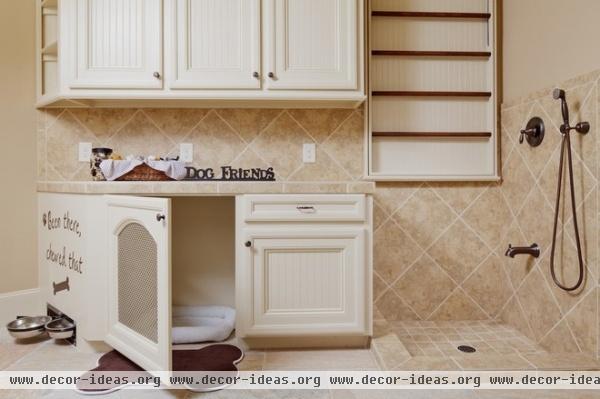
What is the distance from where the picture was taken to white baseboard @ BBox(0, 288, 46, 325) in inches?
88.2

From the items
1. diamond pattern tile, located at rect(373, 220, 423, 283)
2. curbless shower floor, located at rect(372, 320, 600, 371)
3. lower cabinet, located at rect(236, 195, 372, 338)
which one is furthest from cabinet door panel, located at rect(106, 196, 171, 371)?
diamond pattern tile, located at rect(373, 220, 423, 283)

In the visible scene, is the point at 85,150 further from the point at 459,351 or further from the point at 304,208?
the point at 459,351

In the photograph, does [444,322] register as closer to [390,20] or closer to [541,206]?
[541,206]

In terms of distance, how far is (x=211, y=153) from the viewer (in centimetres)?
235

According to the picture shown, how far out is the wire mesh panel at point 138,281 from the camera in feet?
5.14

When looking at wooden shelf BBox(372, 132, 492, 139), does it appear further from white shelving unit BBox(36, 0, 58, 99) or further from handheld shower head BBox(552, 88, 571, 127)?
white shelving unit BBox(36, 0, 58, 99)

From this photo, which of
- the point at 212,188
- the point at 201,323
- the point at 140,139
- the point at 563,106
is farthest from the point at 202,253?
the point at 563,106

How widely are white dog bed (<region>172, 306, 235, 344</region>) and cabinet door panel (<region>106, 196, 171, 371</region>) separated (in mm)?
341

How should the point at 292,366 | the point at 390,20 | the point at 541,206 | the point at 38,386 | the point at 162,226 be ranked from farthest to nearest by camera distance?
1. the point at 390,20
2. the point at 541,206
3. the point at 292,366
4. the point at 38,386
5. the point at 162,226

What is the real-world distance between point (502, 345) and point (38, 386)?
216cm

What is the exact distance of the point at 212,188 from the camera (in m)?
1.84

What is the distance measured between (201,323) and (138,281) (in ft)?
2.22

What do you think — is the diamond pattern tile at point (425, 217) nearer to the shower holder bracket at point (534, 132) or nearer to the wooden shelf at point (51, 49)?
the shower holder bracket at point (534, 132)

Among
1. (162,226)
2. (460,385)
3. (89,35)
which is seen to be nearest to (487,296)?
(460,385)
